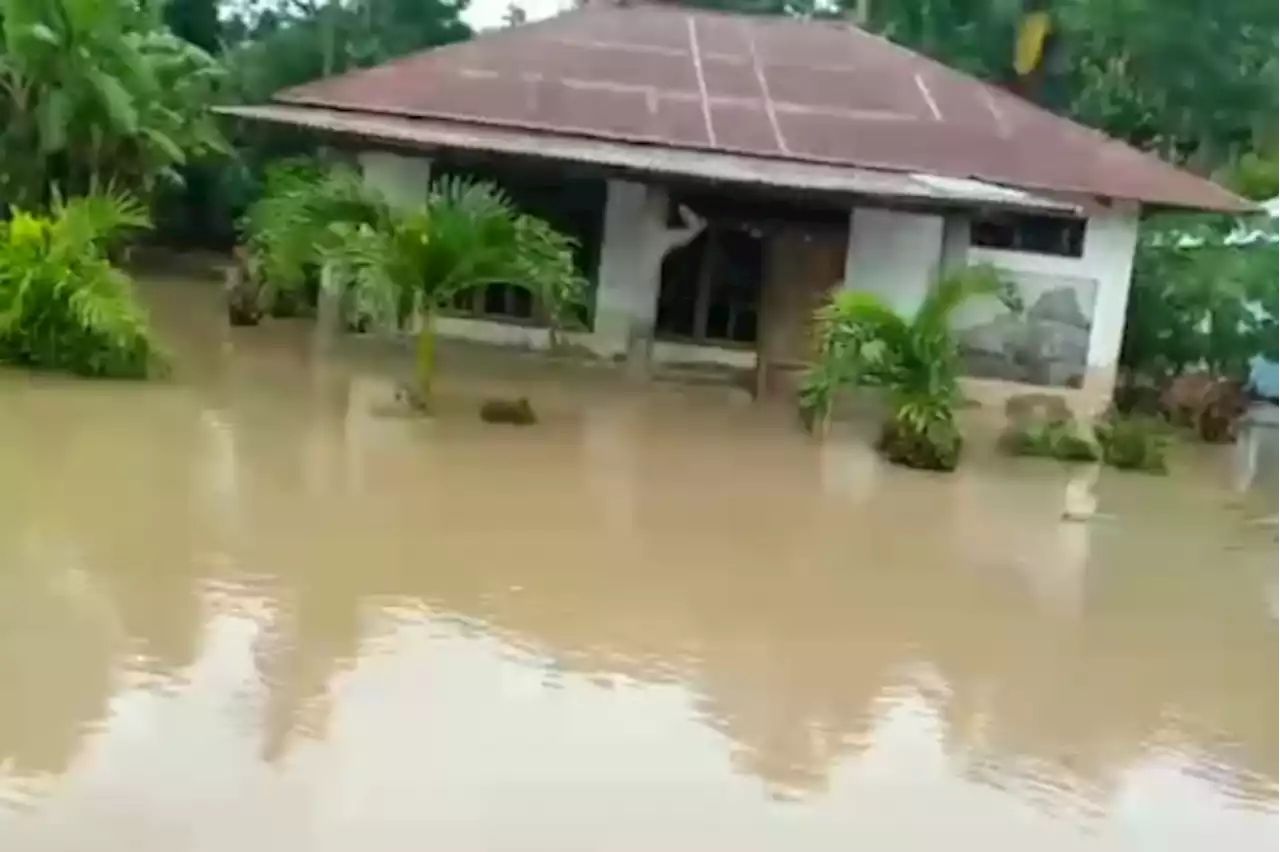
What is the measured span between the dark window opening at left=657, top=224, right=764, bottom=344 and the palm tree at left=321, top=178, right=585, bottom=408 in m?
3.75

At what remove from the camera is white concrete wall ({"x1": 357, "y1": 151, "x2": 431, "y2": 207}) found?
16.0 m

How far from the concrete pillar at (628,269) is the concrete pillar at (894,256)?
155cm

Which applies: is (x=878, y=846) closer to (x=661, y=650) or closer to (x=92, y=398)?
(x=661, y=650)

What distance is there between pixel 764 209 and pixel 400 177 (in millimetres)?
3490

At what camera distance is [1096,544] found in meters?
10.5

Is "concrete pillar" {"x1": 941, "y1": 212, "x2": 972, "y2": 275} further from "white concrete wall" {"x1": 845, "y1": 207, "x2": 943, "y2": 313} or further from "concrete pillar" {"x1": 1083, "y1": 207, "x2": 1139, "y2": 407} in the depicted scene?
"concrete pillar" {"x1": 1083, "y1": 207, "x2": 1139, "y2": 407}

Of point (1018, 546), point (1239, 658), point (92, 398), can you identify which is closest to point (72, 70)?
point (92, 398)

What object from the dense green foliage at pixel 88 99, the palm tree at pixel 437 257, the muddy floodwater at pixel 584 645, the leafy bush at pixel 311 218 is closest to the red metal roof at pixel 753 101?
the dense green foliage at pixel 88 99

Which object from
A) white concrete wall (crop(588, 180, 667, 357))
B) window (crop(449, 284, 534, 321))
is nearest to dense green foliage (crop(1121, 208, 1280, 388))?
white concrete wall (crop(588, 180, 667, 357))

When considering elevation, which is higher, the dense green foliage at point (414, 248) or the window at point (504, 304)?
the dense green foliage at point (414, 248)

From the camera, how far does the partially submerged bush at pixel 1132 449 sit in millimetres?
13297

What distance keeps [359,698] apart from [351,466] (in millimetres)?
4088

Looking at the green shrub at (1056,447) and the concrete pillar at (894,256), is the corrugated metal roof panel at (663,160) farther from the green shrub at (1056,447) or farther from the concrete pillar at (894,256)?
the green shrub at (1056,447)

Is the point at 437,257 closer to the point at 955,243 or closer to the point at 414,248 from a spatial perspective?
the point at 414,248
